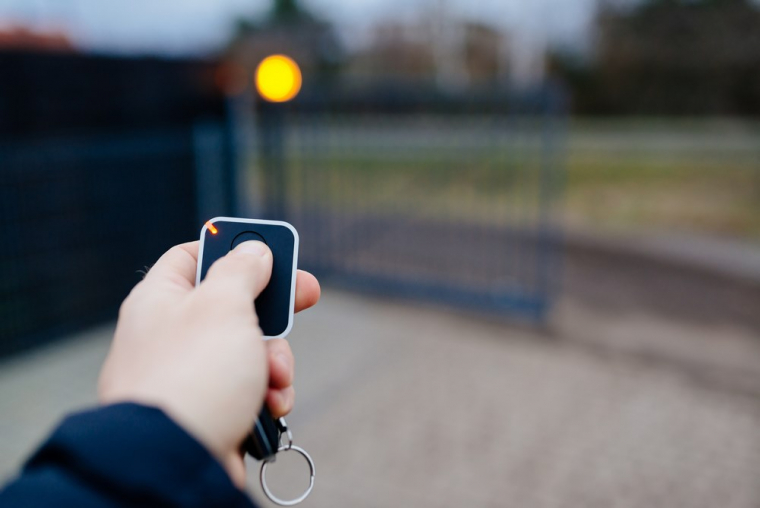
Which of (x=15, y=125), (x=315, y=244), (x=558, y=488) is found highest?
(x=15, y=125)

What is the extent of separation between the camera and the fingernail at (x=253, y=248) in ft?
2.94

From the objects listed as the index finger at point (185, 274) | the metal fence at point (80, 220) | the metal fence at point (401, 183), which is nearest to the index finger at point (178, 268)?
the index finger at point (185, 274)

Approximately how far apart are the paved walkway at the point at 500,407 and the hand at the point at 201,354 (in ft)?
8.92

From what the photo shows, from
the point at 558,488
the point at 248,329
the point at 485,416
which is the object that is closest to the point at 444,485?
the point at 558,488

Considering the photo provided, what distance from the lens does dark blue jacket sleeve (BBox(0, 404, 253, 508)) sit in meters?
0.56

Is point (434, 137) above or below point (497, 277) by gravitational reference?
above

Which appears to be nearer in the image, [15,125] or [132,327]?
[132,327]

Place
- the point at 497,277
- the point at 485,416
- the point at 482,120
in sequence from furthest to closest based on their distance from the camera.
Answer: the point at 497,277
the point at 482,120
the point at 485,416

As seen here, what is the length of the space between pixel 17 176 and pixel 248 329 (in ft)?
14.7

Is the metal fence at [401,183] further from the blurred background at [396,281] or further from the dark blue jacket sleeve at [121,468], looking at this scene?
the dark blue jacket sleeve at [121,468]

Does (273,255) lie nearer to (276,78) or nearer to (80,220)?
(276,78)

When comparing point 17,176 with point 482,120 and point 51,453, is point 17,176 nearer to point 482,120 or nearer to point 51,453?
point 482,120

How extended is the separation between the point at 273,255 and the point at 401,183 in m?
5.80

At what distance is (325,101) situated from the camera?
20.5ft
